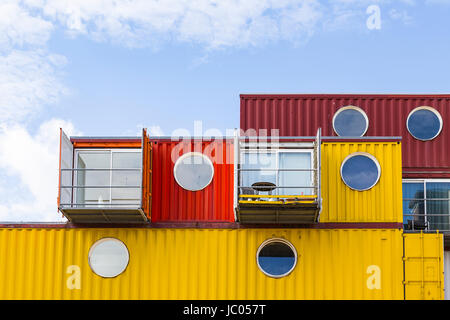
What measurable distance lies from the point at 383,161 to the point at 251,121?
7222 millimetres

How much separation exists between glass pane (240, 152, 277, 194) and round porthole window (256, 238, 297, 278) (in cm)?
154

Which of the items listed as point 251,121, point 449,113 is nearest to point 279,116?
point 251,121

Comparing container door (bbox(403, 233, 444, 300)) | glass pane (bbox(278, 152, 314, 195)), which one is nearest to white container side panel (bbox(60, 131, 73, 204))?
glass pane (bbox(278, 152, 314, 195))

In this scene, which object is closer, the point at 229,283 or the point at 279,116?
the point at 229,283

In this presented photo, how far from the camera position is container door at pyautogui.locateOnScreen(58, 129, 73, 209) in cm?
1978

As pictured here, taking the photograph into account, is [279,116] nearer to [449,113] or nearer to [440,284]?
[449,113]

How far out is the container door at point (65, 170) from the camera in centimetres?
1978

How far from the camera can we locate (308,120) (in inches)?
1044

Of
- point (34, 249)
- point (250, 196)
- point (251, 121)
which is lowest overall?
point (34, 249)

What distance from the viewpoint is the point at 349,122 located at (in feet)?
87.1

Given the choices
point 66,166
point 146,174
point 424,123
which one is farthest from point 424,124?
point 66,166

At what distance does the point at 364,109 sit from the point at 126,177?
10292 mm
